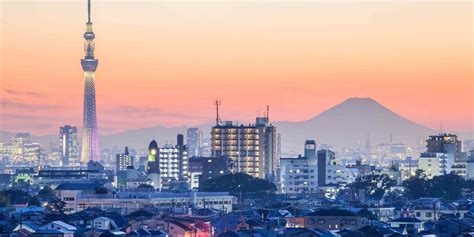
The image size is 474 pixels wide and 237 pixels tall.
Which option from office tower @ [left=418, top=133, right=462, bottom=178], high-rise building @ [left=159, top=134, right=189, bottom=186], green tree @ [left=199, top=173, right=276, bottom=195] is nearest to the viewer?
green tree @ [left=199, top=173, right=276, bottom=195]

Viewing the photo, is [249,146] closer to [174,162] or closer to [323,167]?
[323,167]

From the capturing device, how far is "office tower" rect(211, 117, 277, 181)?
432 feet

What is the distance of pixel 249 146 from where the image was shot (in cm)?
13212

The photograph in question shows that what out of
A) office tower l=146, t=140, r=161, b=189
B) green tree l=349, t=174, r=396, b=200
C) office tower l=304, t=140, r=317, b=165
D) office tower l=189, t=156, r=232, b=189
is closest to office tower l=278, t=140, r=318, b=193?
office tower l=304, t=140, r=317, b=165

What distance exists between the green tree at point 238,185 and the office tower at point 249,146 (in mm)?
29141

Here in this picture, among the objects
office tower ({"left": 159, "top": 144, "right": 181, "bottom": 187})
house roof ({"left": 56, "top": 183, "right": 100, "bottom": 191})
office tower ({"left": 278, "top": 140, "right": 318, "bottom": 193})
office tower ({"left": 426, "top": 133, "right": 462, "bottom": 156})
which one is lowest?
house roof ({"left": 56, "top": 183, "right": 100, "bottom": 191})

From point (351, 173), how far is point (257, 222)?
7020 cm

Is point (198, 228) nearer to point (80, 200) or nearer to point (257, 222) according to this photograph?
point (257, 222)

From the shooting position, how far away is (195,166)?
450ft

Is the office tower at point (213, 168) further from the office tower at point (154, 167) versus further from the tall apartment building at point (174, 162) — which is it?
the tall apartment building at point (174, 162)

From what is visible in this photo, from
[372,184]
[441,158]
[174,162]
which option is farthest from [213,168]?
[372,184]

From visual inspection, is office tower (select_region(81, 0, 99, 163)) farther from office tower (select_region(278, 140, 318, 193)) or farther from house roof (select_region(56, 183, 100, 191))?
house roof (select_region(56, 183, 100, 191))

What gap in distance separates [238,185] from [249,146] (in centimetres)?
3306

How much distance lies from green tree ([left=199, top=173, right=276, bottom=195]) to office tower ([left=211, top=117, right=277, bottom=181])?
29141 millimetres
